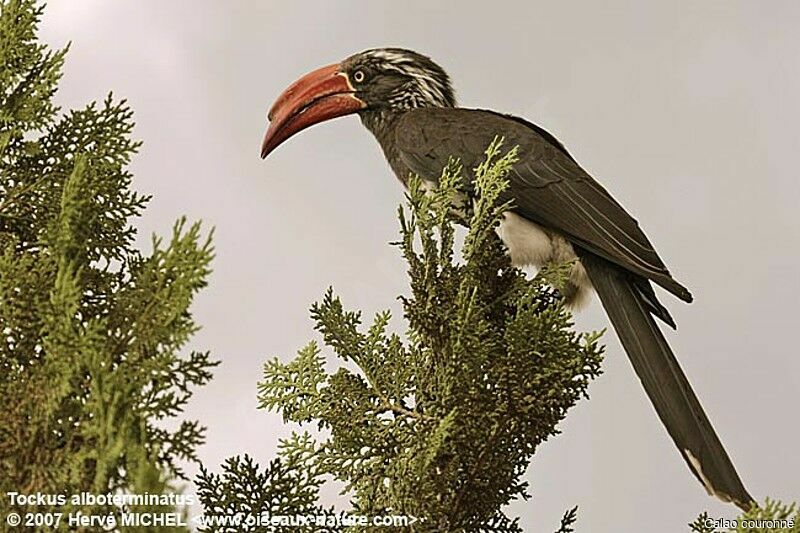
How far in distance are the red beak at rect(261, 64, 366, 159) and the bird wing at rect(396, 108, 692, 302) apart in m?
0.23

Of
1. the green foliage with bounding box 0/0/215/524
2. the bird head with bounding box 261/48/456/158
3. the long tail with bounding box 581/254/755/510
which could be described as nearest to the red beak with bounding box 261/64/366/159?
the bird head with bounding box 261/48/456/158

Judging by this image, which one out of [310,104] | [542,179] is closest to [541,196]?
[542,179]

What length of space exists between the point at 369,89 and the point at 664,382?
141 centimetres

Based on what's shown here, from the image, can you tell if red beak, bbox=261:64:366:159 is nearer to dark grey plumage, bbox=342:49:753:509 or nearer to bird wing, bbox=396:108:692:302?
dark grey plumage, bbox=342:49:753:509

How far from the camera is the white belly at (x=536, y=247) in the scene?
2.41 m

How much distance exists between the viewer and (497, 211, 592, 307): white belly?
2408 millimetres

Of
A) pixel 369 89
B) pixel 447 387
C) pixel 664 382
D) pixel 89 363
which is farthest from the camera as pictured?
pixel 369 89

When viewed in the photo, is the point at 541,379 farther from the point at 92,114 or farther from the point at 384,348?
the point at 92,114

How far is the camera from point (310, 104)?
2.85 meters

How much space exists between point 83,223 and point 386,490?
621 mm

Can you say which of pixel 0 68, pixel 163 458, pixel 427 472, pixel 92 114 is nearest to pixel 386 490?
pixel 427 472

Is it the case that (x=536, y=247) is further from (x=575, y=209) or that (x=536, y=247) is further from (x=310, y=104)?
(x=310, y=104)

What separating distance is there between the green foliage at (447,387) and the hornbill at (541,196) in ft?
0.82

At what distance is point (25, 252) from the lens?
60.5 inches
